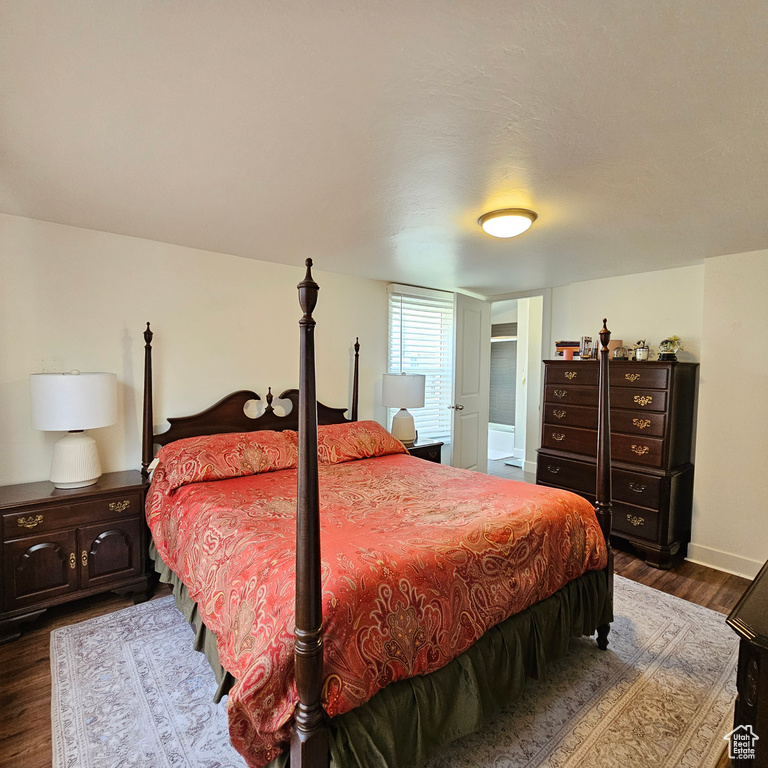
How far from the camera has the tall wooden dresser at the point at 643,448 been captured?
3152mm

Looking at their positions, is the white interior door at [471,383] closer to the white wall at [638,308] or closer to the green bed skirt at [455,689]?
the white wall at [638,308]

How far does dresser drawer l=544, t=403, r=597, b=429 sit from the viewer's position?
3613 millimetres

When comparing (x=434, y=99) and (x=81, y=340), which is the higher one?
(x=434, y=99)

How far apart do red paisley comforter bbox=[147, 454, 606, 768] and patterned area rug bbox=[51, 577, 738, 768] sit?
448 millimetres

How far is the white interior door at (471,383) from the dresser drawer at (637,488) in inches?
63.3

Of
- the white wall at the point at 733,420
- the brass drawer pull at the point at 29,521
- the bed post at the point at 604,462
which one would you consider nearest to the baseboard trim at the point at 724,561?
the white wall at the point at 733,420

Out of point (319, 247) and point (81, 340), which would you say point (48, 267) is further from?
point (319, 247)

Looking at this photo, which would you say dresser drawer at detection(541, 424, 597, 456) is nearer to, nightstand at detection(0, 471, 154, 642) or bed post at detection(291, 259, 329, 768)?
bed post at detection(291, 259, 329, 768)

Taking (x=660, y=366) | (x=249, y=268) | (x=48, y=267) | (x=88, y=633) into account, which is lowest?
(x=88, y=633)

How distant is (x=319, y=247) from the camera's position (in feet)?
10.1

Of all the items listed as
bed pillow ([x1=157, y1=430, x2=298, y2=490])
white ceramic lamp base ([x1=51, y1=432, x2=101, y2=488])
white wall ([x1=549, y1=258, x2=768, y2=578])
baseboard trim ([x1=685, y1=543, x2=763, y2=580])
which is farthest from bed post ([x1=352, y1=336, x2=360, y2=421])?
baseboard trim ([x1=685, y1=543, x2=763, y2=580])

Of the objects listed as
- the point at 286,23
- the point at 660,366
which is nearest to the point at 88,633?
the point at 286,23

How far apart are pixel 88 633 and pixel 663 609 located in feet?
11.0

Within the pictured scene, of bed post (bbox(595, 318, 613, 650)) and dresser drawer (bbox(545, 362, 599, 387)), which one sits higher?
dresser drawer (bbox(545, 362, 599, 387))
